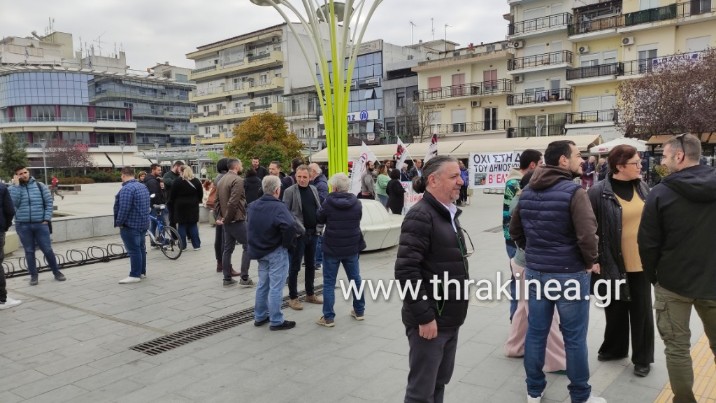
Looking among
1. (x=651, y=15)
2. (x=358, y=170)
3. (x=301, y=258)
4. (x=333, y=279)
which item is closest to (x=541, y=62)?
(x=651, y=15)

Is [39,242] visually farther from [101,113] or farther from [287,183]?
[101,113]

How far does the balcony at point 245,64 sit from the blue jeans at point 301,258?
53.8m

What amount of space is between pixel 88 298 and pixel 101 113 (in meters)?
81.1

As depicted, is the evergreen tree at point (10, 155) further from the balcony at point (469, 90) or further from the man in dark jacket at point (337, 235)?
the man in dark jacket at point (337, 235)

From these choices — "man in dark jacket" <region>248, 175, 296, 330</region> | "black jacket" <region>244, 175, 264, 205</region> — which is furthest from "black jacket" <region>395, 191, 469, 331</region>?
"black jacket" <region>244, 175, 264, 205</region>

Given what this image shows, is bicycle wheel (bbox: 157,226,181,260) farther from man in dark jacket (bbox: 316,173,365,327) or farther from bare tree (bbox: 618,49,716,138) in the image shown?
bare tree (bbox: 618,49,716,138)

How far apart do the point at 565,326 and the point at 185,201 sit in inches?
321

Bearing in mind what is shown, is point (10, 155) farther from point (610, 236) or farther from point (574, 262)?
point (574, 262)

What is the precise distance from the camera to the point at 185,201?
33.1 ft

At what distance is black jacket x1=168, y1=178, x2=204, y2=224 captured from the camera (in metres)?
9.92

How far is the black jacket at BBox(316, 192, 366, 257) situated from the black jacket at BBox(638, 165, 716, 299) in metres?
3.05

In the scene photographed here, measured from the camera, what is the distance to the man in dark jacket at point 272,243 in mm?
5664

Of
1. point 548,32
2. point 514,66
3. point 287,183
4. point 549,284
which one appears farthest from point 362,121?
point 549,284

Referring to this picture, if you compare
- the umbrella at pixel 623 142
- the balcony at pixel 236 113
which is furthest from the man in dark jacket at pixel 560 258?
the balcony at pixel 236 113
